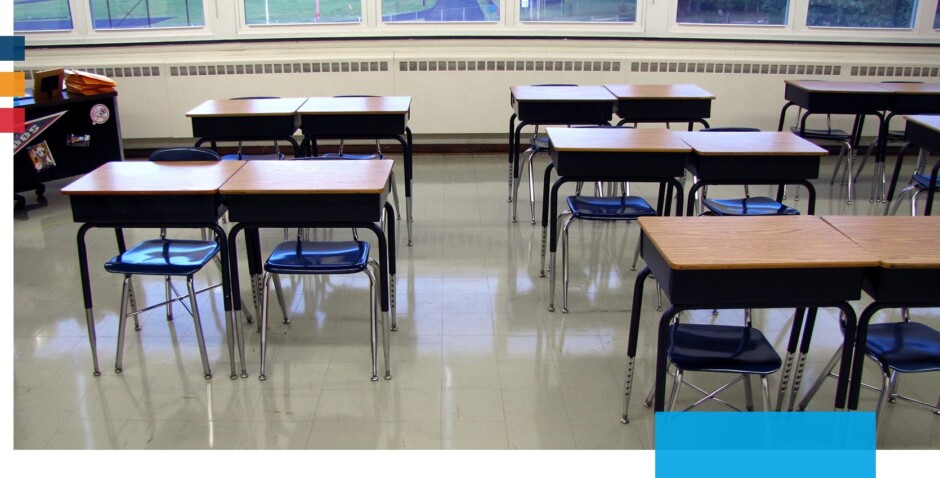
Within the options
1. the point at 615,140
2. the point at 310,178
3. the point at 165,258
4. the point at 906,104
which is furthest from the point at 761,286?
the point at 906,104

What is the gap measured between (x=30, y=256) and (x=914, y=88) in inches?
A: 237

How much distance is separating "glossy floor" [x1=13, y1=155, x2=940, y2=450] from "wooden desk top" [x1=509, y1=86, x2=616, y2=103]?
95cm

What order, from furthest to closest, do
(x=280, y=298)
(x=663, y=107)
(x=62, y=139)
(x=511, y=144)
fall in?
(x=62, y=139)
(x=511, y=144)
(x=663, y=107)
(x=280, y=298)

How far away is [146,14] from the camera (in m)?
6.51

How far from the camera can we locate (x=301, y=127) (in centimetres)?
443

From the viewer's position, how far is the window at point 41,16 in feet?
21.1

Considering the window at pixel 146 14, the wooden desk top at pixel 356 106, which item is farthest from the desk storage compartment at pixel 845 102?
the window at pixel 146 14

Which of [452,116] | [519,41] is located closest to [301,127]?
[452,116]

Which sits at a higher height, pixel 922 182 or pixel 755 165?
pixel 755 165

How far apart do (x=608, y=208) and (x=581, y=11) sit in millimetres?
3643

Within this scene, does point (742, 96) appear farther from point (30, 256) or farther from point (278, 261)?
point (30, 256)

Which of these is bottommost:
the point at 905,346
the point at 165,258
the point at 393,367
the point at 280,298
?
the point at 393,367

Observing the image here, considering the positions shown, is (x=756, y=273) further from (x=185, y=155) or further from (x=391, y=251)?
(x=185, y=155)

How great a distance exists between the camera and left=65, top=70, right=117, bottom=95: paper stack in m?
5.34
